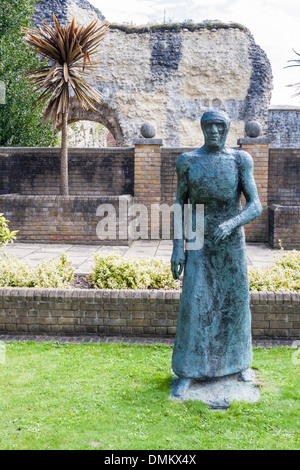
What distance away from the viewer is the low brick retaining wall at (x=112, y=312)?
5164 millimetres

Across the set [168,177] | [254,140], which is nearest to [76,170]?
[168,177]

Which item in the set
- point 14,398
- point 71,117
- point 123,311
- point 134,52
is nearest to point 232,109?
point 134,52

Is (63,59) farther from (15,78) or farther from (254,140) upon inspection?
(254,140)

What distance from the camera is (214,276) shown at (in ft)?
12.3

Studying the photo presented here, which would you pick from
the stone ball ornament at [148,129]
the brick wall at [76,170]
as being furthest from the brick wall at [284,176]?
the brick wall at [76,170]

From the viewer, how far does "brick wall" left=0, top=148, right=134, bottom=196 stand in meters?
12.1

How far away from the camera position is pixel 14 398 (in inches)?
150

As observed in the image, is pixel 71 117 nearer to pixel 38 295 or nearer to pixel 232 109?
pixel 232 109

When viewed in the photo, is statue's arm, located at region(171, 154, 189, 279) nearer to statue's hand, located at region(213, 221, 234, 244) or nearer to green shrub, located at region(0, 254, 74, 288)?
statue's hand, located at region(213, 221, 234, 244)

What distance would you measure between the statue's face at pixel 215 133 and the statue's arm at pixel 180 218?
0.74 ft

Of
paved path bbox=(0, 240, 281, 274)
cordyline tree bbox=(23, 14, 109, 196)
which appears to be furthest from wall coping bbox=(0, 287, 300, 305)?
cordyline tree bbox=(23, 14, 109, 196)

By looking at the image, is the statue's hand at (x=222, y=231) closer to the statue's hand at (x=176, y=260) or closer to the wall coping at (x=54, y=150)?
the statue's hand at (x=176, y=260)
